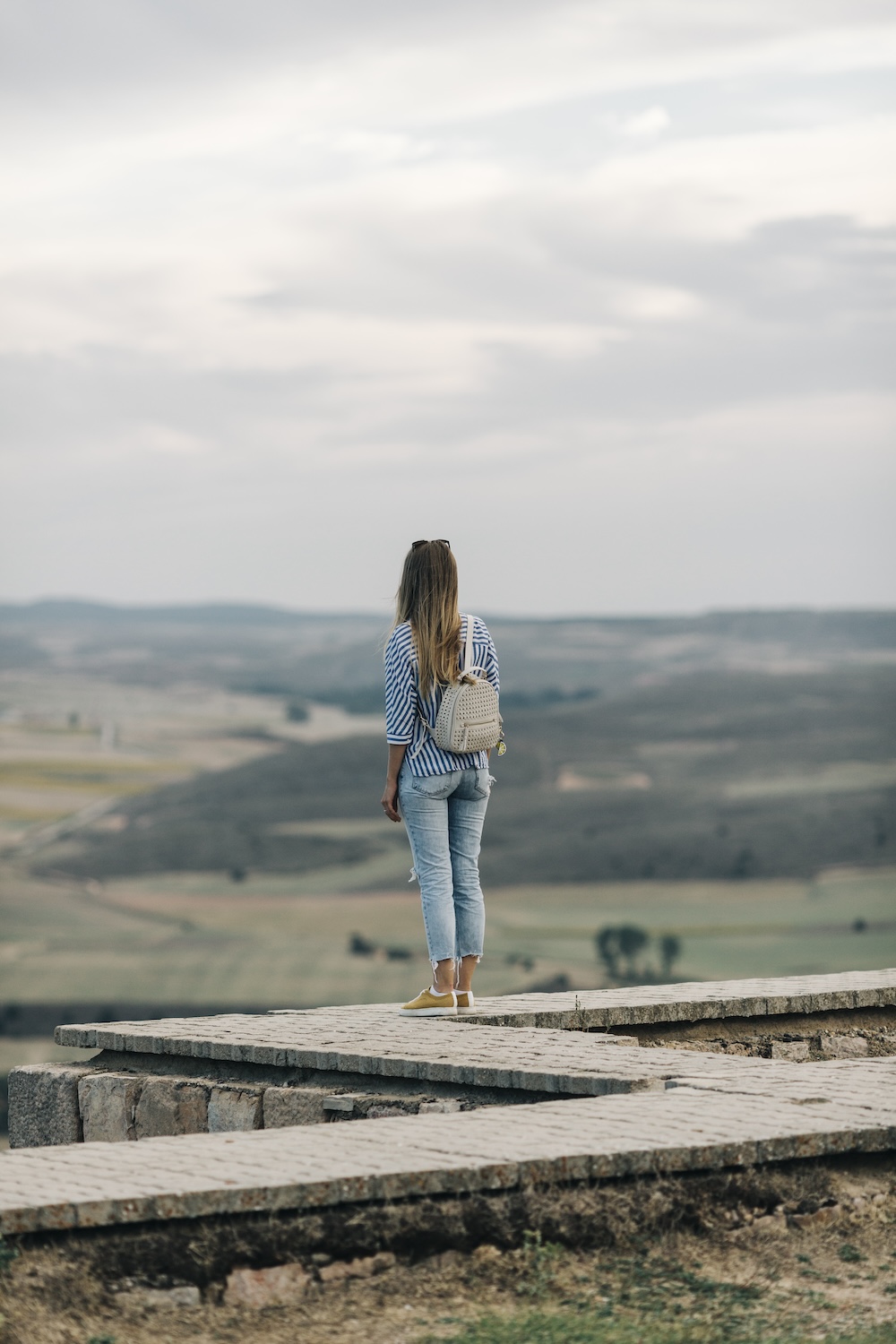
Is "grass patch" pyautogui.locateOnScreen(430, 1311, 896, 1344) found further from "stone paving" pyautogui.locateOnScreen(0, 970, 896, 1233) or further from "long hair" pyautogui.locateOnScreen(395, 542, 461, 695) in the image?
"long hair" pyautogui.locateOnScreen(395, 542, 461, 695)

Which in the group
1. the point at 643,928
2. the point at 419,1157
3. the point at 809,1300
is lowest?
the point at 643,928

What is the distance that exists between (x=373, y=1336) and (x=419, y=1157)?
0.69 metres

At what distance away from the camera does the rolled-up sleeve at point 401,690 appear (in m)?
7.55

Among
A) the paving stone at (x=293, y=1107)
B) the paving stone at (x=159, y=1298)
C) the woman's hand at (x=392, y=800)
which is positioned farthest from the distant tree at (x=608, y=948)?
the paving stone at (x=159, y=1298)

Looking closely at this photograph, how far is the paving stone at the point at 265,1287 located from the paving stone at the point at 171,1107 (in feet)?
9.23

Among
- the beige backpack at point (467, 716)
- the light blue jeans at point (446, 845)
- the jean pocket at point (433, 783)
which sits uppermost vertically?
the beige backpack at point (467, 716)

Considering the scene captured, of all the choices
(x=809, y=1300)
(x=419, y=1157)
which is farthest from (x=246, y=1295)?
(x=809, y=1300)

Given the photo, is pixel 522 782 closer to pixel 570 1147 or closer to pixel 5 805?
pixel 5 805

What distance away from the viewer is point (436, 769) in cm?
761

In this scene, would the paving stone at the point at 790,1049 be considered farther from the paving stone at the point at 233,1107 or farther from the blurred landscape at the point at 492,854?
the blurred landscape at the point at 492,854

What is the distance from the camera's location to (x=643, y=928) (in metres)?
152

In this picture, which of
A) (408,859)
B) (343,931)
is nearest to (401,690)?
(343,931)

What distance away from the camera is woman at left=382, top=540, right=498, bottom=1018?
24.6ft

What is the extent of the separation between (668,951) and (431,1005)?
→ 141607mm
